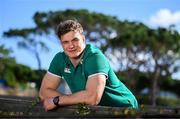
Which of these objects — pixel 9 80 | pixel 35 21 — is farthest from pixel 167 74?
pixel 9 80

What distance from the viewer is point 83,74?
10.3 feet

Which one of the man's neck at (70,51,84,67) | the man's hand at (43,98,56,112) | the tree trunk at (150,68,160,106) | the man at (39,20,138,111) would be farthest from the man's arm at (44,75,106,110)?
the tree trunk at (150,68,160,106)

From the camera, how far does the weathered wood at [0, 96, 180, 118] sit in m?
1.97

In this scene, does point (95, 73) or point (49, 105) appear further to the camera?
point (95, 73)

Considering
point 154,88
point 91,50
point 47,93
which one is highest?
point 91,50

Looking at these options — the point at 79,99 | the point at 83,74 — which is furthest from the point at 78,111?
the point at 83,74

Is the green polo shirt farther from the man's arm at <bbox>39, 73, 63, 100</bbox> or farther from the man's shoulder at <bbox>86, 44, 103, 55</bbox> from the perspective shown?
the man's arm at <bbox>39, 73, 63, 100</bbox>

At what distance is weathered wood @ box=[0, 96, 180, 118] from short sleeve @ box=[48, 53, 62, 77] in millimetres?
803

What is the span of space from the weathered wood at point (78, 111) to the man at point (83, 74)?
34 centimetres

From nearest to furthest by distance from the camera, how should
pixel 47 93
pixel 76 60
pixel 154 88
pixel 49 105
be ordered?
pixel 49 105 < pixel 76 60 < pixel 47 93 < pixel 154 88

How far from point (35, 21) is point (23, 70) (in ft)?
37.9

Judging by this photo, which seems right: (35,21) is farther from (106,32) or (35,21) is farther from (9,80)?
(9,80)

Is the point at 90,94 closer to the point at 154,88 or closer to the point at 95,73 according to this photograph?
the point at 95,73

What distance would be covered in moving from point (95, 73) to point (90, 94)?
148 millimetres
